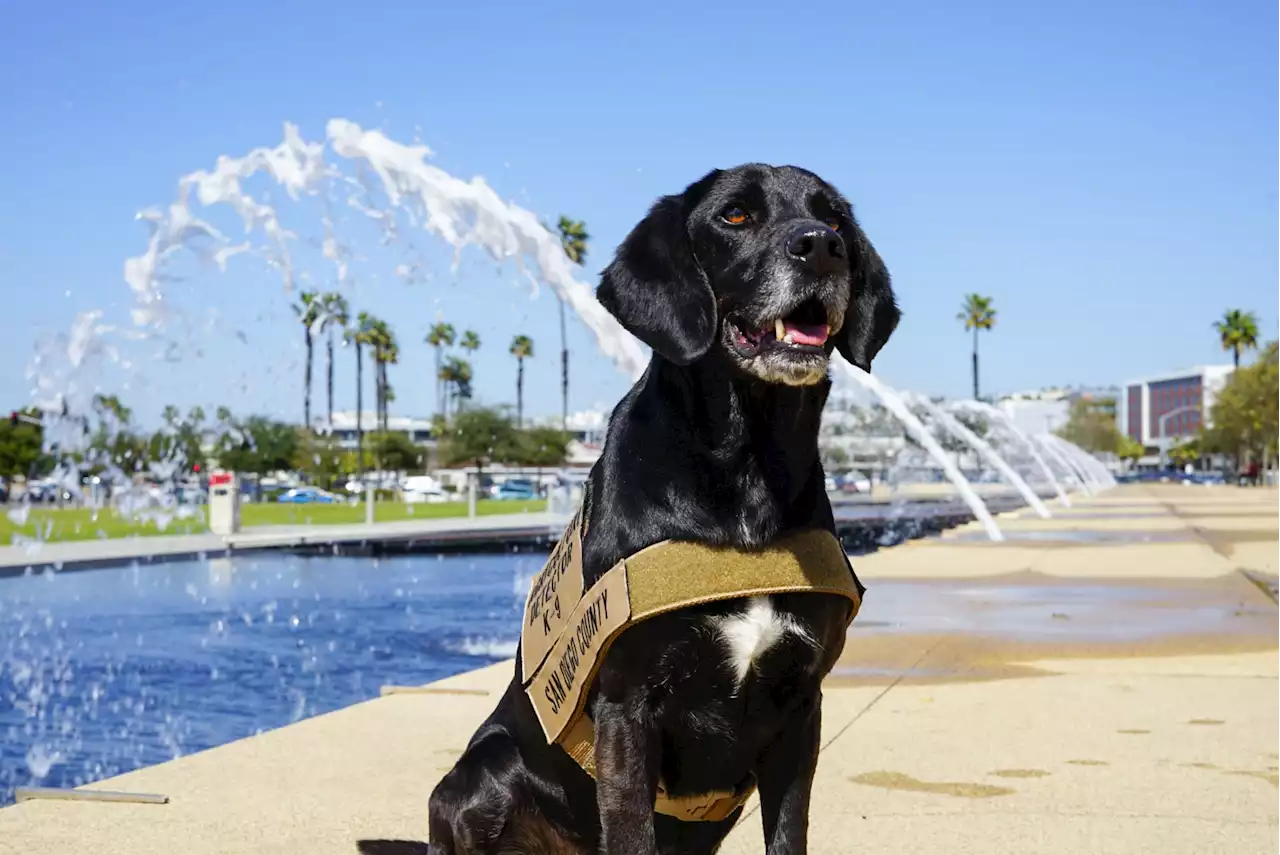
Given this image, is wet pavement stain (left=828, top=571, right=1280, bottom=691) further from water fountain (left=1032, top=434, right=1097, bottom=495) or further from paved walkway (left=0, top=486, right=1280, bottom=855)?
water fountain (left=1032, top=434, right=1097, bottom=495)

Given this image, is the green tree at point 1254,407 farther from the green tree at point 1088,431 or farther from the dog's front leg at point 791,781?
the dog's front leg at point 791,781

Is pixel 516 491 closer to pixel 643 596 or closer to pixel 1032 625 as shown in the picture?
pixel 1032 625

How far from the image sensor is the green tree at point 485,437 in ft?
333

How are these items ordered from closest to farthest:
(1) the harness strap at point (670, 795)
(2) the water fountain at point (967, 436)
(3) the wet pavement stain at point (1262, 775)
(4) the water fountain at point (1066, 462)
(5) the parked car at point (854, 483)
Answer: (1) the harness strap at point (670, 795) < (3) the wet pavement stain at point (1262, 775) < (2) the water fountain at point (967, 436) < (4) the water fountain at point (1066, 462) < (5) the parked car at point (854, 483)

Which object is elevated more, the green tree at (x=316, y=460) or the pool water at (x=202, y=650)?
the green tree at (x=316, y=460)

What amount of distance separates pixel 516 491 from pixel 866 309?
68.8 m

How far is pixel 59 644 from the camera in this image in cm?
1243

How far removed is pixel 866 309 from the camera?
3543mm

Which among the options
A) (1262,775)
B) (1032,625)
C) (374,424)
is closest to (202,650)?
(1032,625)

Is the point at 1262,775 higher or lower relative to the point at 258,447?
lower

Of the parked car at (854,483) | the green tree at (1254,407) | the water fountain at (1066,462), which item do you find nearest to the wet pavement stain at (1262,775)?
the water fountain at (1066,462)

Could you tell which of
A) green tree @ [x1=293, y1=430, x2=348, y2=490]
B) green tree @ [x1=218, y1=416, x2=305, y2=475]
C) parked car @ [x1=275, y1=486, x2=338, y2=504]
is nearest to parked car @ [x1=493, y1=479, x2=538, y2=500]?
parked car @ [x1=275, y1=486, x2=338, y2=504]

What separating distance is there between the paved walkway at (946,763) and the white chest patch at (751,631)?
125 centimetres

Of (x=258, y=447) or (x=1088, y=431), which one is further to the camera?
(x=1088, y=431)
